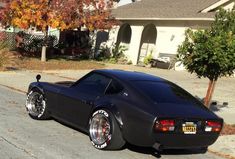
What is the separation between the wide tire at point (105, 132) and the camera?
7734 mm

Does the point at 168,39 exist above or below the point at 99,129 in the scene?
below

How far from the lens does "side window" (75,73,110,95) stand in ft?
27.9

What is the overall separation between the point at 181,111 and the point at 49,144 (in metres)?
2.19

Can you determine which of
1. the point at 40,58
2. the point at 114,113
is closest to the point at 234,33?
the point at 114,113

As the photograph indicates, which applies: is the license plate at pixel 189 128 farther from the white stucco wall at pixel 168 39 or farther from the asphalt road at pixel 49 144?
the white stucco wall at pixel 168 39

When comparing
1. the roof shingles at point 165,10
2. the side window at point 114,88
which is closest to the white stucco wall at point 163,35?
the roof shingles at point 165,10

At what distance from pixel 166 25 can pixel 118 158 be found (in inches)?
919

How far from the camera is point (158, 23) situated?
31016 mm

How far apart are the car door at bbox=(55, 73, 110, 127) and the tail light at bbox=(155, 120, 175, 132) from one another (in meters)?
1.46

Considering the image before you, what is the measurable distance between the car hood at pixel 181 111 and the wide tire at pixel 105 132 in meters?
0.76

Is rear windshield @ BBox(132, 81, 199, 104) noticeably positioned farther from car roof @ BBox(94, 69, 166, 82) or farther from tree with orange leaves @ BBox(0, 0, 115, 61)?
tree with orange leaves @ BBox(0, 0, 115, 61)

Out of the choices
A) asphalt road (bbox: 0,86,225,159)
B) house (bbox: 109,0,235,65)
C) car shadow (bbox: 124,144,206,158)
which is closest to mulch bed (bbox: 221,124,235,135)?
asphalt road (bbox: 0,86,225,159)

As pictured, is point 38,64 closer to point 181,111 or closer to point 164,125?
point 181,111

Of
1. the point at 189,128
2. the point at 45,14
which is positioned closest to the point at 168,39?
the point at 45,14
